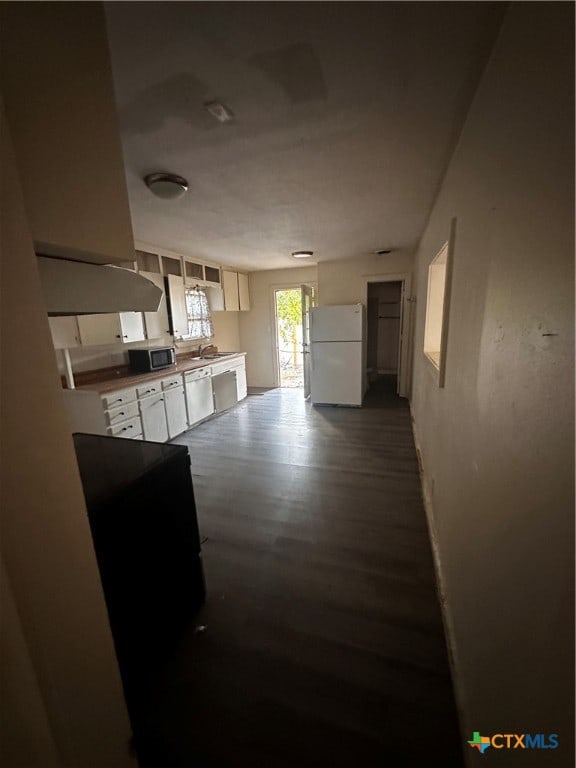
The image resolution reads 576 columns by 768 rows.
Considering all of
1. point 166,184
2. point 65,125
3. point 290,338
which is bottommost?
point 290,338

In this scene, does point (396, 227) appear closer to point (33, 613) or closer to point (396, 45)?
point (396, 45)

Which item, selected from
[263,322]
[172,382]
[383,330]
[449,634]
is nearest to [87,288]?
[449,634]

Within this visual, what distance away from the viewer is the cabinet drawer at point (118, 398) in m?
2.87

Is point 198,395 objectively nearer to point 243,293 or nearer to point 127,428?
point 127,428

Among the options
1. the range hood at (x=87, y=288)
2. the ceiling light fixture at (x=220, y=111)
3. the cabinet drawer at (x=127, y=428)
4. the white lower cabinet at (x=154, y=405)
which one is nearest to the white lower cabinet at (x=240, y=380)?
the white lower cabinet at (x=154, y=405)

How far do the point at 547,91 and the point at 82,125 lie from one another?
1045 millimetres

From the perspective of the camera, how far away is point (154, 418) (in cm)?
346

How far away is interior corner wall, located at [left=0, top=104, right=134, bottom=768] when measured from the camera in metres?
0.52

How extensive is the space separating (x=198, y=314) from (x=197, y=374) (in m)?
1.13

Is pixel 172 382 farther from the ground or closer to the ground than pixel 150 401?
farther from the ground

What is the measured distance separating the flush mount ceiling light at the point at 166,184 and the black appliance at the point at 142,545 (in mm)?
1542

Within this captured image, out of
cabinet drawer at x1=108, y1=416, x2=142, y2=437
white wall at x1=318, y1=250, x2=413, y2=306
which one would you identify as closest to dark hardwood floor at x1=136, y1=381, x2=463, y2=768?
cabinet drawer at x1=108, y1=416, x2=142, y2=437

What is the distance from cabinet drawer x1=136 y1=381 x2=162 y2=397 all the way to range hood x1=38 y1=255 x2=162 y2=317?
2466 mm

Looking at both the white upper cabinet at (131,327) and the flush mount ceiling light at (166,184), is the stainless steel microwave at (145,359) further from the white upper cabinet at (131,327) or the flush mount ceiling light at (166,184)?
the flush mount ceiling light at (166,184)
